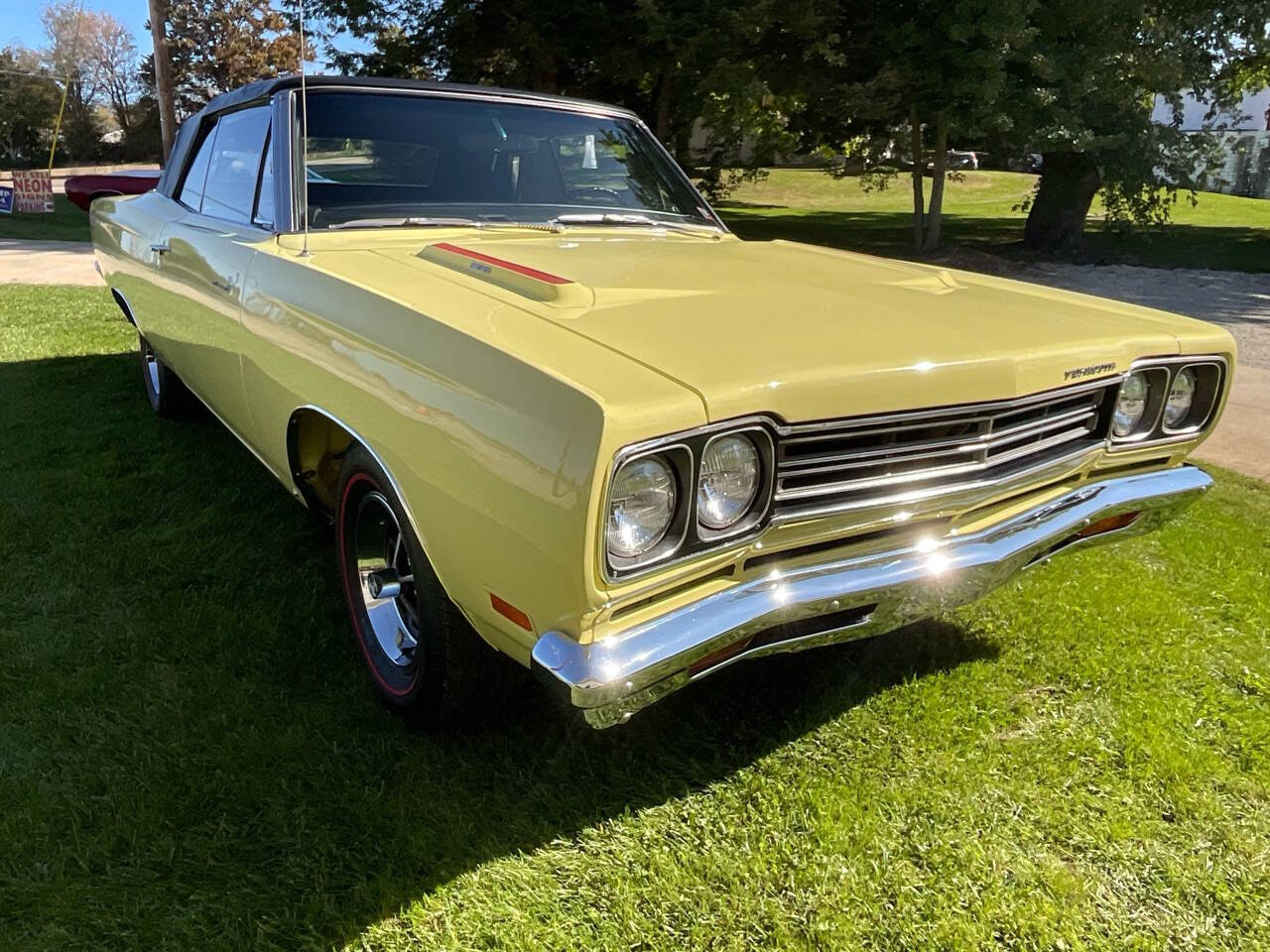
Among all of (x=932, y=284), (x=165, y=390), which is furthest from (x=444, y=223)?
(x=165, y=390)

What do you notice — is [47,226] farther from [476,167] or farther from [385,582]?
[385,582]

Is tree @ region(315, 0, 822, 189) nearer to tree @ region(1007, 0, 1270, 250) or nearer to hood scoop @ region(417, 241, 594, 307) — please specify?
tree @ region(1007, 0, 1270, 250)

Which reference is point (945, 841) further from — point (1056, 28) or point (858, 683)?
point (1056, 28)

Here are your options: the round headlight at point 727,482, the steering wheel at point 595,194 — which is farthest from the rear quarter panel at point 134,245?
the round headlight at point 727,482

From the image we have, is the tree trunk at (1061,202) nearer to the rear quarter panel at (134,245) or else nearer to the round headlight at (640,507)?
the rear quarter panel at (134,245)

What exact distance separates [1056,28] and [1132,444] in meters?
11.2

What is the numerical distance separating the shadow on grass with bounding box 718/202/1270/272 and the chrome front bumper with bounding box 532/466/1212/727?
9.27 m

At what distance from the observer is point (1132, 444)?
2.51 metres

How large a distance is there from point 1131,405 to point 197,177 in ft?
11.8

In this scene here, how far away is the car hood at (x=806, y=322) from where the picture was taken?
179 centimetres

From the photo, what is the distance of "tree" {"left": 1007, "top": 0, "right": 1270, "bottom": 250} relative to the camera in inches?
443

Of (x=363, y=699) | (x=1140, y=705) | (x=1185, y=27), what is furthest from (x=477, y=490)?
(x=1185, y=27)

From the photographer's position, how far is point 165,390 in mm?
4773

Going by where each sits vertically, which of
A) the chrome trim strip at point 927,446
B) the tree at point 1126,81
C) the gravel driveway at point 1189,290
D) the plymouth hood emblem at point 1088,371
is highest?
the tree at point 1126,81
